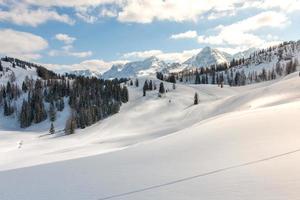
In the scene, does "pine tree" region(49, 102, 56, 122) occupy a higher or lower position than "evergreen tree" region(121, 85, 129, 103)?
lower

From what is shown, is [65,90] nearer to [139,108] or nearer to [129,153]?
[139,108]

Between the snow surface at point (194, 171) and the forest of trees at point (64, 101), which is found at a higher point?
the snow surface at point (194, 171)

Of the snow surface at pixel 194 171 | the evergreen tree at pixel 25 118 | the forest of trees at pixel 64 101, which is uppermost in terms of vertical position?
the snow surface at pixel 194 171

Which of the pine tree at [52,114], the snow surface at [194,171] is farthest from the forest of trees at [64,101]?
the snow surface at [194,171]

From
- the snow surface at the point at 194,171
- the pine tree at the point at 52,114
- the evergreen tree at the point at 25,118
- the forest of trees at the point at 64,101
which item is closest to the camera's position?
the snow surface at the point at 194,171

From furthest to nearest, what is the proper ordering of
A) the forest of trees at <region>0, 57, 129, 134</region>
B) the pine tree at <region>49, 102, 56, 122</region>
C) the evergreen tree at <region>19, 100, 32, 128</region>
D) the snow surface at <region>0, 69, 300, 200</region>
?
1. the evergreen tree at <region>19, 100, 32, 128</region>
2. the pine tree at <region>49, 102, 56, 122</region>
3. the forest of trees at <region>0, 57, 129, 134</region>
4. the snow surface at <region>0, 69, 300, 200</region>

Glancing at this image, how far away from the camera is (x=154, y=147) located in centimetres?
2147

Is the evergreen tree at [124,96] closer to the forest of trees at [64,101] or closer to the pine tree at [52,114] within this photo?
the forest of trees at [64,101]

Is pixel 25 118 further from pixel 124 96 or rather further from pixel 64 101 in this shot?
pixel 124 96

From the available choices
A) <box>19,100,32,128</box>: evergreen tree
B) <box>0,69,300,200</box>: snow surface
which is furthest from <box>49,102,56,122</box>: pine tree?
<box>0,69,300,200</box>: snow surface

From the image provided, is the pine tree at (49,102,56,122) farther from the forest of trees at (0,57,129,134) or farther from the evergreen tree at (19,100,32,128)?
the evergreen tree at (19,100,32,128)

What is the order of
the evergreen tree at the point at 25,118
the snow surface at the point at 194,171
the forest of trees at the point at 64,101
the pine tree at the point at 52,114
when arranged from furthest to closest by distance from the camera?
1. the evergreen tree at the point at 25,118
2. the pine tree at the point at 52,114
3. the forest of trees at the point at 64,101
4. the snow surface at the point at 194,171

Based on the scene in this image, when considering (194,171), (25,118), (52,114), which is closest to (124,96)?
(52,114)

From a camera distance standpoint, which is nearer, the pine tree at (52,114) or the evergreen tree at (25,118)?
the pine tree at (52,114)
